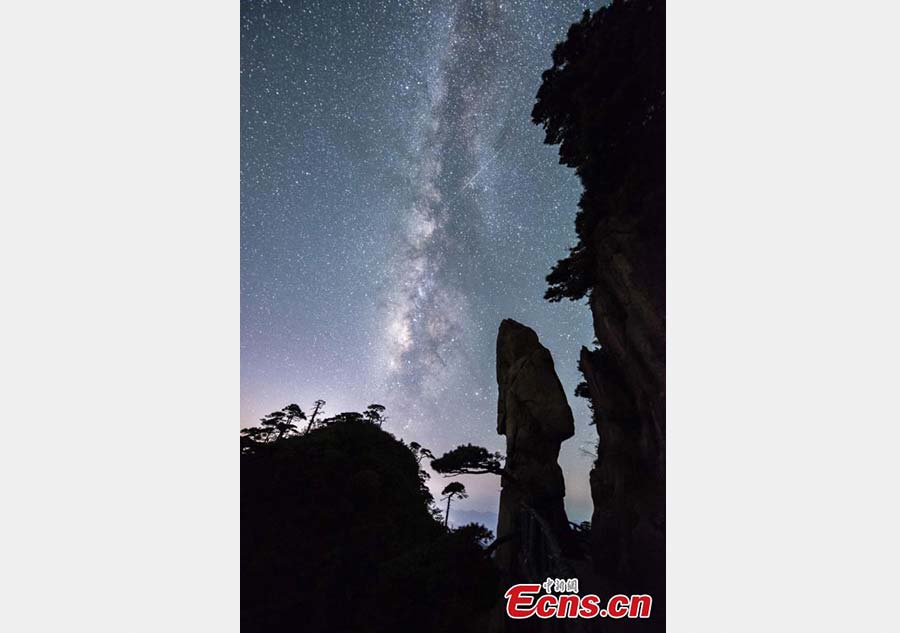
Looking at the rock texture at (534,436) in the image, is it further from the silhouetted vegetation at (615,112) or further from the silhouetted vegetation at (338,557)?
the silhouetted vegetation at (615,112)

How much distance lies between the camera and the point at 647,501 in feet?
19.6

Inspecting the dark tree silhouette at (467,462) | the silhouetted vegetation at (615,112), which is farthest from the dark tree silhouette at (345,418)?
the silhouetted vegetation at (615,112)

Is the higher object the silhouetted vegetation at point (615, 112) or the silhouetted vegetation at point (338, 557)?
the silhouetted vegetation at point (615, 112)

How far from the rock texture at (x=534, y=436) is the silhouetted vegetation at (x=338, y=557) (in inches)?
76.9

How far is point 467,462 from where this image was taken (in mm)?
7773

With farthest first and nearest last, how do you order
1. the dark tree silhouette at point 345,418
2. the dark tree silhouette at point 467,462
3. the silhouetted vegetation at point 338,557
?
the dark tree silhouette at point 345,418 → the dark tree silhouette at point 467,462 → the silhouetted vegetation at point 338,557

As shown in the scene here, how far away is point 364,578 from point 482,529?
1965 mm

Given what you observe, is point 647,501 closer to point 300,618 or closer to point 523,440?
point 523,440

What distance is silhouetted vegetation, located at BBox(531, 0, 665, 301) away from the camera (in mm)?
5062

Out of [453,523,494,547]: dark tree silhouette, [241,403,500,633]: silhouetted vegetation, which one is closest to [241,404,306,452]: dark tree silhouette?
[241,403,500,633]: silhouetted vegetation

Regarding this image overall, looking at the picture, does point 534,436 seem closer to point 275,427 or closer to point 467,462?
point 467,462

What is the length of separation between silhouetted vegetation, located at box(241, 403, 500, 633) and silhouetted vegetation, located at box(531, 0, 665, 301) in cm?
558

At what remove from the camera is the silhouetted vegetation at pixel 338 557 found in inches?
198
